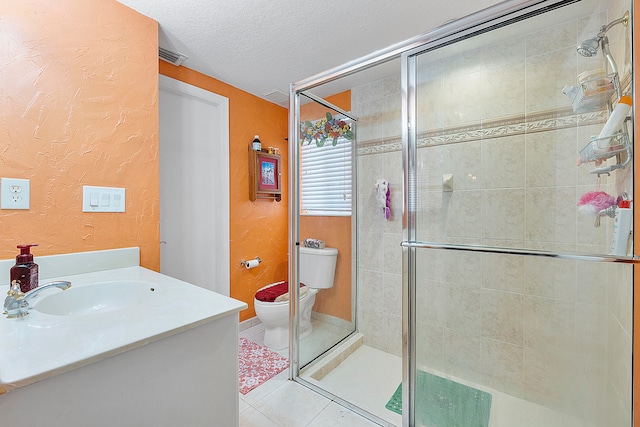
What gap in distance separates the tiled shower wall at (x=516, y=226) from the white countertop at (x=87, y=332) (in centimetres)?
109

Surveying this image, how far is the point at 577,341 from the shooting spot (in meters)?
1.19

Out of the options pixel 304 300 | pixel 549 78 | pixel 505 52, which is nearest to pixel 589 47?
pixel 549 78

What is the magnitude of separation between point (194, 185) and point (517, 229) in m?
2.14

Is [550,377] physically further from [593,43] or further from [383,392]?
[593,43]

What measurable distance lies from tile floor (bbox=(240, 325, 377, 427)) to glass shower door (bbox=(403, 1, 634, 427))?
Result: 37cm

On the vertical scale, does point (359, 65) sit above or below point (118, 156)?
above

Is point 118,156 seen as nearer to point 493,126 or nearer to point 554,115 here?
point 493,126

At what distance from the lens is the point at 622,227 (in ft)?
2.95

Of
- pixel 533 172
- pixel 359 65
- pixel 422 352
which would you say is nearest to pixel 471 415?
pixel 422 352

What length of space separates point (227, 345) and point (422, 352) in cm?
106

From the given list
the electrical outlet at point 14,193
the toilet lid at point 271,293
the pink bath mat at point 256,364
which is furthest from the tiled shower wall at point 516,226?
the electrical outlet at point 14,193

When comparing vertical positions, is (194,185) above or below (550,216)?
above

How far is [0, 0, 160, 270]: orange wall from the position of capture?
1.08 m

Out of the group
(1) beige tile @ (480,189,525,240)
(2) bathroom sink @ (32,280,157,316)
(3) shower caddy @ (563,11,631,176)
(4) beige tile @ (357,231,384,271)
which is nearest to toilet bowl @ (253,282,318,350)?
(4) beige tile @ (357,231,384,271)
